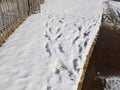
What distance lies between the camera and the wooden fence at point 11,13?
283 inches

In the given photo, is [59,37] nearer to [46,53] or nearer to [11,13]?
[46,53]

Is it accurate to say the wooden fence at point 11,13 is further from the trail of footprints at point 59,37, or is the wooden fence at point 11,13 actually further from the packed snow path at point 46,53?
the trail of footprints at point 59,37

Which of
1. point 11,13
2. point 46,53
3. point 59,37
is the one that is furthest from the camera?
point 11,13

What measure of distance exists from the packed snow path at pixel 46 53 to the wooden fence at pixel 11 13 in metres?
0.22

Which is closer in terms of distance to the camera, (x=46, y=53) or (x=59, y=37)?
(x=46, y=53)

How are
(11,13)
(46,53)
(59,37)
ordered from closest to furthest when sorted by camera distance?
(46,53) → (59,37) → (11,13)

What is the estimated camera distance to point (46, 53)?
637 cm

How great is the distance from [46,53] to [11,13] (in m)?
2.54

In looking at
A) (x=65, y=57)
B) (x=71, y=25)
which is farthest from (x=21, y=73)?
(x=71, y=25)

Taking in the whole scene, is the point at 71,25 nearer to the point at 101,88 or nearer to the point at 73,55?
the point at 73,55

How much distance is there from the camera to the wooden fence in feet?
23.6

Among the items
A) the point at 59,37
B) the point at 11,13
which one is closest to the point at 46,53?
the point at 59,37

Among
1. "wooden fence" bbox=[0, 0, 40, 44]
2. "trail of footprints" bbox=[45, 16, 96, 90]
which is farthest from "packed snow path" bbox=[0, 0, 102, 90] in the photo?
"wooden fence" bbox=[0, 0, 40, 44]

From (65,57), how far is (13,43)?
1.69m
